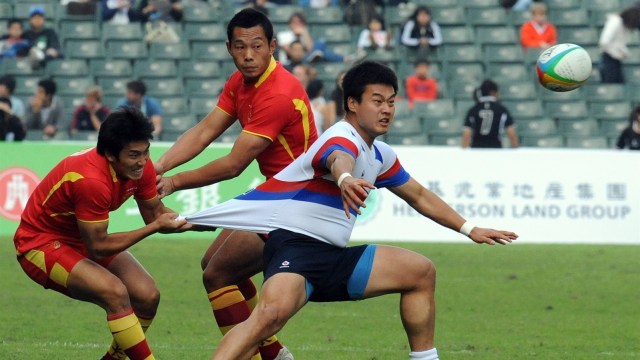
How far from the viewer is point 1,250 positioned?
16.5 metres

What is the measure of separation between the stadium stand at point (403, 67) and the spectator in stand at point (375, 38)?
177mm

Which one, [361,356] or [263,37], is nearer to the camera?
[263,37]

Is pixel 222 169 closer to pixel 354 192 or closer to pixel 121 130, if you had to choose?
pixel 121 130

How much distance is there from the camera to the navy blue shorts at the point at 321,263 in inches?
298

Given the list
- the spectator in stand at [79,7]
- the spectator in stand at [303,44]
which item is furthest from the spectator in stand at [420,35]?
the spectator in stand at [79,7]

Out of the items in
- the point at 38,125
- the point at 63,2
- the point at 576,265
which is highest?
the point at 63,2

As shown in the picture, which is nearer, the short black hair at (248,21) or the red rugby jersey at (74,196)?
the red rugby jersey at (74,196)

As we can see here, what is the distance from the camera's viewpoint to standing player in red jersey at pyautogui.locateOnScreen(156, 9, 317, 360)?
8523mm

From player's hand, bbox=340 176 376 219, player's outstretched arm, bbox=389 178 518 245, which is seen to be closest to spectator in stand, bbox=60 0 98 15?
player's outstretched arm, bbox=389 178 518 245

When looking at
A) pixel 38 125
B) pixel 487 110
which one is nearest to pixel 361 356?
pixel 487 110

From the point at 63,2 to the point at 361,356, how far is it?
1619 centimetres

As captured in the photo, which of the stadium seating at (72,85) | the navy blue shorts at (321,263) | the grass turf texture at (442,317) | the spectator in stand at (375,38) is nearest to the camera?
the navy blue shorts at (321,263)

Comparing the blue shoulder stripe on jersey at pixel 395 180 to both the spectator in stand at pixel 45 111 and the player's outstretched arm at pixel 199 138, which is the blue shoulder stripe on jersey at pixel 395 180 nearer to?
the player's outstretched arm at pixel 199 138

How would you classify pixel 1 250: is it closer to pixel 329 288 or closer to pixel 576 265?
pixel 576 265
